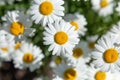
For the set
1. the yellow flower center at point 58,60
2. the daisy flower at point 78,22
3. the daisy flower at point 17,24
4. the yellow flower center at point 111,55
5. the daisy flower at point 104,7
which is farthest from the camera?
the daisy flower at point 104,7

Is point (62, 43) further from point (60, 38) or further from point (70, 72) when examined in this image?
point (70, 72)

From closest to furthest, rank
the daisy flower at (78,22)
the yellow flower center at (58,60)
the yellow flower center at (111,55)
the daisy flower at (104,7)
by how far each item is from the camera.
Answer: the yellow flower center at (111,55), the daisy flower at (78,22), the yellow flower center at (58,60), the daisy flower at (104,7)

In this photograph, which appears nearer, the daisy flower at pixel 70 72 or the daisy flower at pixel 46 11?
the daisy flower at pixel 46 11

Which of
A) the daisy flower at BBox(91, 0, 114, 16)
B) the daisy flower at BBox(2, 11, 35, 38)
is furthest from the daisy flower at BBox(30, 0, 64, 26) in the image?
the daisy flower at BBox(91, 0, 114, 16)

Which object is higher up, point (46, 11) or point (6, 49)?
point (46, 11)

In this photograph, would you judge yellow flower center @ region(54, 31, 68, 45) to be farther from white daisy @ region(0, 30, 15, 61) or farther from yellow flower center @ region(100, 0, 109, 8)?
yellow flower center @ region(100, 0, 109, 8)

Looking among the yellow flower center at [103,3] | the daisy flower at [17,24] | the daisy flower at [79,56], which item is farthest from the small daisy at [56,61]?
the yellow flower center at [103,3]

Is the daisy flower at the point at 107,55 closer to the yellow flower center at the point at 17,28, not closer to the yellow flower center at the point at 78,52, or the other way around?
the yellow flower center at the point at 78,52

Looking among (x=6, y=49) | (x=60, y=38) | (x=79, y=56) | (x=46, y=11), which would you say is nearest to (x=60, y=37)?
(x=60, y=38)
